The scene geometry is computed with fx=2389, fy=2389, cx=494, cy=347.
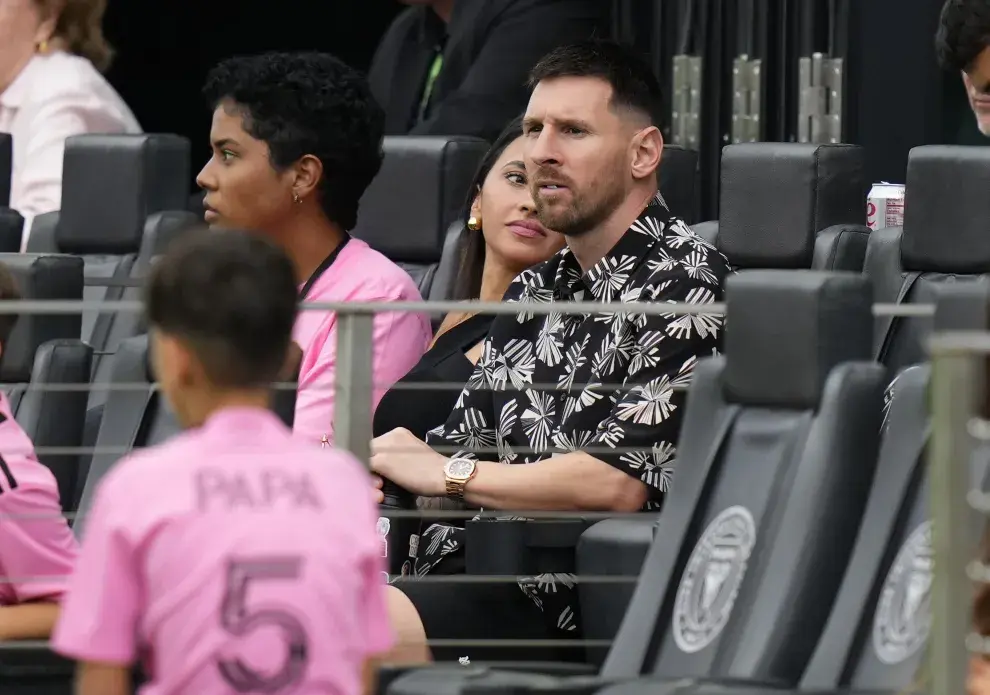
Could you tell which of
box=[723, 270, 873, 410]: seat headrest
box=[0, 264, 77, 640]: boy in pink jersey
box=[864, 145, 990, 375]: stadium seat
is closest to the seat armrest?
box=[0, 264, 77, 640]: boy in pink jersey

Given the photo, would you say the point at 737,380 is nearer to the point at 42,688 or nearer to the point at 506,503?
the point at 506,503

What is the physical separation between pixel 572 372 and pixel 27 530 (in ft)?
2.74

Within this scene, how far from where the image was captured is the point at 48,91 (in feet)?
18.9

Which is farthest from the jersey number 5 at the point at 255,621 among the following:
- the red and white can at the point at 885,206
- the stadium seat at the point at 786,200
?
the red and white can at the point at 885,206

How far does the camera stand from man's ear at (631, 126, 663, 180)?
368 centimetres

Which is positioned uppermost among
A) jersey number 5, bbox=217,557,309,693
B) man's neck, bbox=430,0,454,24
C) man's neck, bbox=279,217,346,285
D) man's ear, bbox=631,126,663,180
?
man's neck, bbox=430,0,454,24

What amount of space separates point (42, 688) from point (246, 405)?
49.4 inches

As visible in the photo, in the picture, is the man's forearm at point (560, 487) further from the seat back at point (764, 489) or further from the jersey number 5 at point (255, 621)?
the jersey number 5 at point (255, 621)

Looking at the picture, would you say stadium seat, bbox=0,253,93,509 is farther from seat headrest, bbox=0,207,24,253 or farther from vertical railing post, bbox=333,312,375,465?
vertical railing post, bbox=333,312,375,465

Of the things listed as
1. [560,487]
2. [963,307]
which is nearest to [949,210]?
[560,487]

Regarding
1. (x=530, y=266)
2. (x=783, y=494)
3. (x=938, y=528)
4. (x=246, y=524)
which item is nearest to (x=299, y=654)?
(x=246, y=524)

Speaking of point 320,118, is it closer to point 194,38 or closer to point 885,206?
point 885,206

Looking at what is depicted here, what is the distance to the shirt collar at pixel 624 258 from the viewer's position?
356 centimetres

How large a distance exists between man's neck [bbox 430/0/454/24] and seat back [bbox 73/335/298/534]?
1984mm
